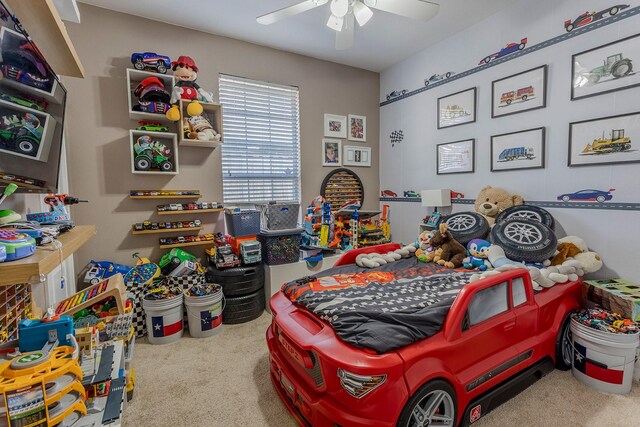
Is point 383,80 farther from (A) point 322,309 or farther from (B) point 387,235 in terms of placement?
(A) point 322,309

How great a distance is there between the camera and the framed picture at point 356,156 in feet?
13.3

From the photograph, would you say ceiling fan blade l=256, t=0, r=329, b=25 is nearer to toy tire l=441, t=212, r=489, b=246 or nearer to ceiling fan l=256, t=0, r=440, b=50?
ceiling fan l=256, t=0, r=440, b=50

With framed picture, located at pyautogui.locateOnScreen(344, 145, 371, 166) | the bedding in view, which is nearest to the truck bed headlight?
the bedding

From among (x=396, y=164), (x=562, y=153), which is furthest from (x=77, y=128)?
(x=562, y=153)

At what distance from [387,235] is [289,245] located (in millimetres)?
1606

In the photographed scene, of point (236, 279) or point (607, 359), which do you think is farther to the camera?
point (236, 279)

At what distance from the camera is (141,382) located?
1925mm

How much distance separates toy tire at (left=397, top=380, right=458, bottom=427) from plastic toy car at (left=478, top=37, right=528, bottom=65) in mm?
2972

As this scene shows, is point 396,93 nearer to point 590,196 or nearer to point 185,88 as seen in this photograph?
point 590,196

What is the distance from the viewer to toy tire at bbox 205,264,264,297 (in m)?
2.73

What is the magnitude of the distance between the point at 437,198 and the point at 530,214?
93 centimetres

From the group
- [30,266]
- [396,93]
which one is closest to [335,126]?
[396,93]

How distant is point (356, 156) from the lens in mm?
4133

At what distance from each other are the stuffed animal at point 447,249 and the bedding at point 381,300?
8 centimetres
